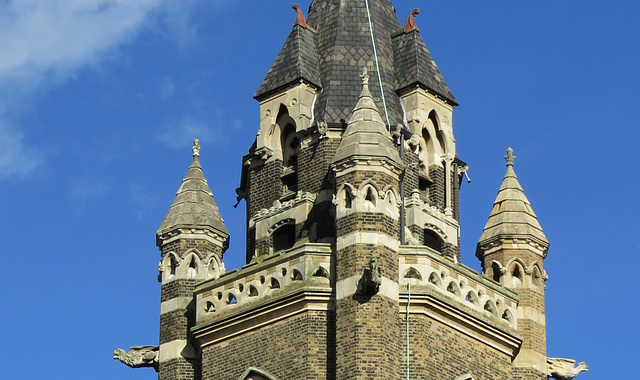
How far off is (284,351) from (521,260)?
6224mm

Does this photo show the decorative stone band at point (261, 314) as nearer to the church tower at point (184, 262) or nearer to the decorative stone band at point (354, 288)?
the decorative stone band at point (354, 288)

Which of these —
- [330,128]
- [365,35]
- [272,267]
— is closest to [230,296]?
[272,267]

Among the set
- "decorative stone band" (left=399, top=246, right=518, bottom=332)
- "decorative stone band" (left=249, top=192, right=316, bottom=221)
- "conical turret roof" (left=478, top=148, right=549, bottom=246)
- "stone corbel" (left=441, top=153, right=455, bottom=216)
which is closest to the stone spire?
"conical turret roof" (left=478, top=148, right=549, bottom=246)

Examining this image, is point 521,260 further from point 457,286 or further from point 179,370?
point 179,370

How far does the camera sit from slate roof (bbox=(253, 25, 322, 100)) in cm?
4909

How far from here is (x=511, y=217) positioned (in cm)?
4812

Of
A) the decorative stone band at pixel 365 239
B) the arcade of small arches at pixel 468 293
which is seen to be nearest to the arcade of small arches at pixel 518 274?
the arcade of small arches at pixel 468 293

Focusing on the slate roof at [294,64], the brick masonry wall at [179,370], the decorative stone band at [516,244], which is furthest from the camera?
the slate roof at [294,64]

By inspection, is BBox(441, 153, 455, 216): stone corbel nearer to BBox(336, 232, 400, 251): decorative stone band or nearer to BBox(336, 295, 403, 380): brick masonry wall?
BBox(336, 232, 400, 251): decorative stone band

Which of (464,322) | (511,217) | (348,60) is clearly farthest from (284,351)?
(348,60)

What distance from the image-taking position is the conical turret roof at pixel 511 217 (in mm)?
47844

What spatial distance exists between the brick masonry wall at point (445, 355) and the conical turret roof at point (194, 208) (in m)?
5.63

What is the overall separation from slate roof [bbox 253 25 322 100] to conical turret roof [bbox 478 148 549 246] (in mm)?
4549

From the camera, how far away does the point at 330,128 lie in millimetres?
47875
